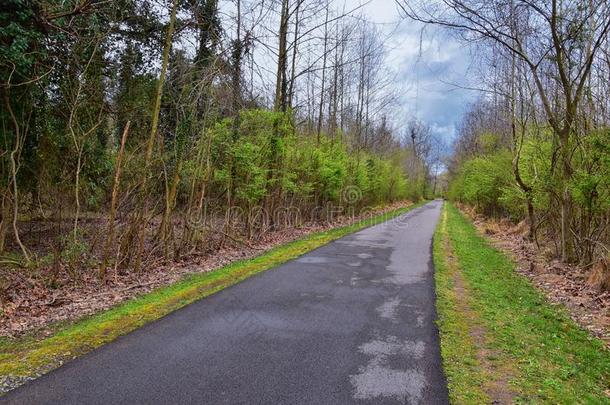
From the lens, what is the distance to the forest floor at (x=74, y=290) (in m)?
6.06

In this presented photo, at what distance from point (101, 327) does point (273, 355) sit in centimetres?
241

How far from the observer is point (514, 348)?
5.02 m

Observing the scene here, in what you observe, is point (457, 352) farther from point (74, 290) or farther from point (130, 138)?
point (130, 138)

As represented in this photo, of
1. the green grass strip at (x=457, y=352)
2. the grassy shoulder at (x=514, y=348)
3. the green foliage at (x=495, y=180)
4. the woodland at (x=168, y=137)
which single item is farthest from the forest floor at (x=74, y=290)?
the green foliage at (x=495, y=180)

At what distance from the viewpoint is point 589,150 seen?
9508mm

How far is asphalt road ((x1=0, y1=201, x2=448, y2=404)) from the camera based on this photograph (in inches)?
145

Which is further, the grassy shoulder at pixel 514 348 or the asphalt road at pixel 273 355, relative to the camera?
the grassy shoulder at pixel 514 348

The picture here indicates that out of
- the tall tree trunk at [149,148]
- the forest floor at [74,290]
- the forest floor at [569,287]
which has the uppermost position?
the tall tree trunk at [149,148]

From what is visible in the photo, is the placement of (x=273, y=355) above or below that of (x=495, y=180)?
below

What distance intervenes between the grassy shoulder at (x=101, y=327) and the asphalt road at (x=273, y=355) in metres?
0.24

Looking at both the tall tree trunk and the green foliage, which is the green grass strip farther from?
the green foliage

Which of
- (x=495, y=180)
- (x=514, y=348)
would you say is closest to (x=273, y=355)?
(x=514, y=348)

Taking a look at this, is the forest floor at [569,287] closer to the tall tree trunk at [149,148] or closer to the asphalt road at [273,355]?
the asphalt road at [273,355]

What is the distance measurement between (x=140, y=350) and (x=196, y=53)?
33.3 ft
